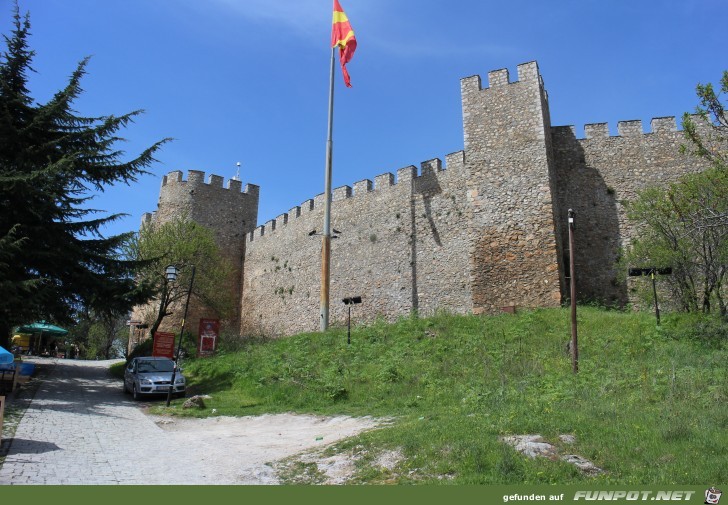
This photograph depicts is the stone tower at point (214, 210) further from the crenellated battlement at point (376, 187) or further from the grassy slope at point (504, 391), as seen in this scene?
the grassy slope at point (504, 391)

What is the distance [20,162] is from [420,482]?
1667 centimetres

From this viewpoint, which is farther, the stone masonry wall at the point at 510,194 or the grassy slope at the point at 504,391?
the stone masonry wall at the point at 510,194

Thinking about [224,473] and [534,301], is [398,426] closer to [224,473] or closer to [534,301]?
[224,473]

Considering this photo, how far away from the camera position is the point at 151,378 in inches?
671

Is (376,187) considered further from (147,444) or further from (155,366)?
(147,444)

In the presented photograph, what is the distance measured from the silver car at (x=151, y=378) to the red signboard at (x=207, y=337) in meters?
3.55

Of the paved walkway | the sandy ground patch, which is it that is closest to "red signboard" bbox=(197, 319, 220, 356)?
the paved walkway

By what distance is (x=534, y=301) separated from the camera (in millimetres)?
18062

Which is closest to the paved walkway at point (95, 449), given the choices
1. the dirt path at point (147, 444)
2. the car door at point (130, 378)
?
the dirt path at point (147, 444)

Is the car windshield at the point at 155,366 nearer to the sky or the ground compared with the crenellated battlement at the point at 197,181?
nearer to the ground

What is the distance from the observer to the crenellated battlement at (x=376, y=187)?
2306 centimetres

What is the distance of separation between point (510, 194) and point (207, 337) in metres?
13.4

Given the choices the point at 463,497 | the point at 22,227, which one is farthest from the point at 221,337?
the point at 463,497

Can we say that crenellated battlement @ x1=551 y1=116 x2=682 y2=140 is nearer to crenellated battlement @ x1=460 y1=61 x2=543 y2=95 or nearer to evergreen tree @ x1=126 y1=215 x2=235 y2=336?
crenellated battlement @ x1=460 y1=61 x2=543 y2=95
